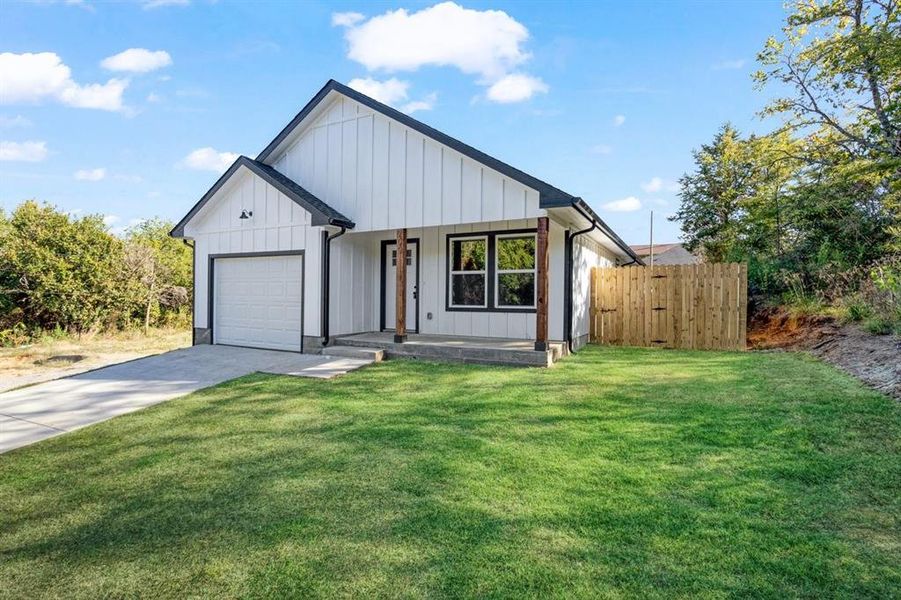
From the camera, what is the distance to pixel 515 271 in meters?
9.62

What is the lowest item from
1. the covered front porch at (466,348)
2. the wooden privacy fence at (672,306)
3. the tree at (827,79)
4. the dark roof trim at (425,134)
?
the covered front porch at (466,348)

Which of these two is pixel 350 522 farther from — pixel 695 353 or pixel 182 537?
pixel 695 353

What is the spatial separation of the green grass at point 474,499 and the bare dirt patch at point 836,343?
0.88 metres

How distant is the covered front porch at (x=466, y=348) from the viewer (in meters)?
7.85

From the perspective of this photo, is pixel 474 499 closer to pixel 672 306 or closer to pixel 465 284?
pixel 465 284

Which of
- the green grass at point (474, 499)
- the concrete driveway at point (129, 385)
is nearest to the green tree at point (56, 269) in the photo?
the concrete driveway at point (129, 385)

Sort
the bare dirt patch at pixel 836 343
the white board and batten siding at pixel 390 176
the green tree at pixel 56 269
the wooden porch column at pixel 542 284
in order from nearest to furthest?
the bare dirt patch at pixel 836 343 < the wooden porch column at pixel 542 284 < the white board and batten siding at pixel 390 176 < the green tree at pixel 56 269

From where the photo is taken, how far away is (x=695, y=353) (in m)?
9.34

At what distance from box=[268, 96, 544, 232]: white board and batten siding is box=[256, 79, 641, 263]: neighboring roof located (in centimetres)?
15

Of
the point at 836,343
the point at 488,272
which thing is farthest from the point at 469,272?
the point at 836,343

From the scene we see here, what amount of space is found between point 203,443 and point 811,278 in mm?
15106

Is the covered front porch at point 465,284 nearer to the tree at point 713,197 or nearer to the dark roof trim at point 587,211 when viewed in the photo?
the dark roof trim at point 587,211

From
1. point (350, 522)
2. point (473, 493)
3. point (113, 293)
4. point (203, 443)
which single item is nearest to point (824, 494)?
point (473, 493)

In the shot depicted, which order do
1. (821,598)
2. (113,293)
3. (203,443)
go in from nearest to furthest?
(821,598), (203,443), (113,293)
